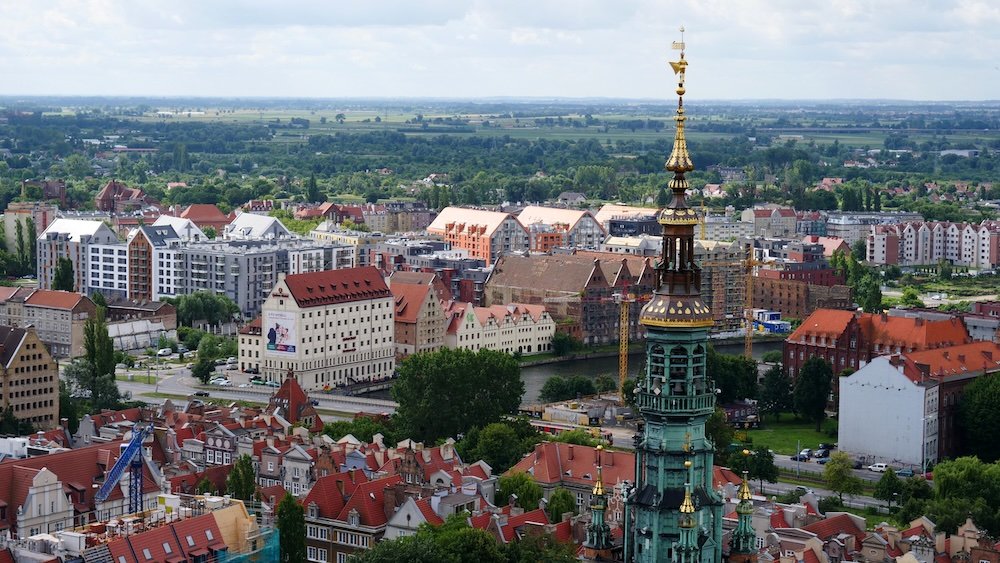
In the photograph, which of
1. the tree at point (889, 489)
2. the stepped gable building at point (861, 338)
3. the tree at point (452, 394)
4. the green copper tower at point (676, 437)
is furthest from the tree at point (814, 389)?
the green copper tower at point (676, 437)

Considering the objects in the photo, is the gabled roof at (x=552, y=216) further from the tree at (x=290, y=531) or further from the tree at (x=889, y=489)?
the tree at (x=290, y=531)

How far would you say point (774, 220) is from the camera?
515 ft

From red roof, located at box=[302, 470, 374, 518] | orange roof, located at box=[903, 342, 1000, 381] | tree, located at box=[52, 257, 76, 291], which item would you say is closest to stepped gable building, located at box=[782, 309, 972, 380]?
orange roof, located at box=[903, 342, 1000, 381]

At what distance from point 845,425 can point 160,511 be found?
1355 inches

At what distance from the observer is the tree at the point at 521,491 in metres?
51.9

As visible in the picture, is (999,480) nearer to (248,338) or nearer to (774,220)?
(248,338)

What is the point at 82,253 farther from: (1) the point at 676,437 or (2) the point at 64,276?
(1) the point at 676,437

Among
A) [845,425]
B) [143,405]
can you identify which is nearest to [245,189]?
[143,405]

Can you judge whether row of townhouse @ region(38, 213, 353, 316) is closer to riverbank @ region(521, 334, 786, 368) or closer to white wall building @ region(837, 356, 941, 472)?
riverbank @ region(521, 334, 786, 368)

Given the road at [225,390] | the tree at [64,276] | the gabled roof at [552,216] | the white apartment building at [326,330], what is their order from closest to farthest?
the road at [225,390]
the white apartment building at [326,330]
the tree at [64,276]
the gabled roof at [552,216]

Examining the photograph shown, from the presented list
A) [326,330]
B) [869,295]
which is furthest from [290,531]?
[869,295]

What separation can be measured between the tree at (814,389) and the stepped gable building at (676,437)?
5217cm

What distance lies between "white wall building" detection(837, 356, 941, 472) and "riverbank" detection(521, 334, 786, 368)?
1176 inches

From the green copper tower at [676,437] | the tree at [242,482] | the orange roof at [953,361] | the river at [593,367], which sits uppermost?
the green copper tower at [676,437]
